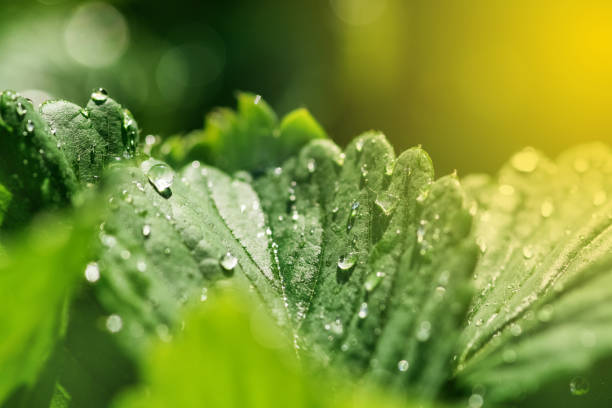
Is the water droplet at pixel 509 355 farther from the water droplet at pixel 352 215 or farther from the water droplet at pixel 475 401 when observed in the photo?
the water droplet at pixel 352 215

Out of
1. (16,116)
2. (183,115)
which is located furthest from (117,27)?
(16,116)

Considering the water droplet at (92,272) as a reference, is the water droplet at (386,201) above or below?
above

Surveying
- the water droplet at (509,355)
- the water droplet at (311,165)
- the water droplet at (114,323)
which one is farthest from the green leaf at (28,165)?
the water droplet at (509,355)

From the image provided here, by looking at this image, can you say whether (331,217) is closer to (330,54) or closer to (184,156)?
(184,156)

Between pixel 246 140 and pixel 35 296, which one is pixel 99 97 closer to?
pixel 246 140

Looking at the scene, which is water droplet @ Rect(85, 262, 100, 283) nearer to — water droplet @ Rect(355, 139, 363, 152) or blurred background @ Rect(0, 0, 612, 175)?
water droplet @ Rect(355, 139, 363, 152)
